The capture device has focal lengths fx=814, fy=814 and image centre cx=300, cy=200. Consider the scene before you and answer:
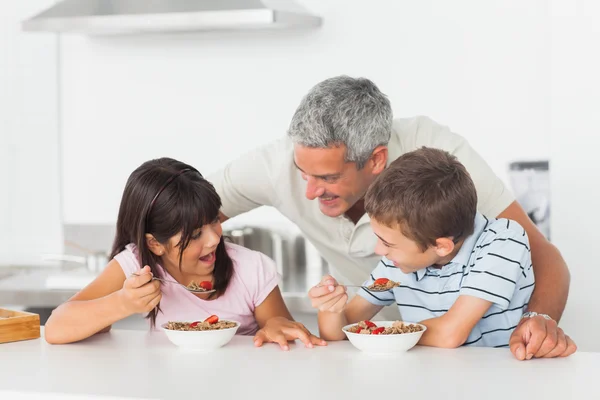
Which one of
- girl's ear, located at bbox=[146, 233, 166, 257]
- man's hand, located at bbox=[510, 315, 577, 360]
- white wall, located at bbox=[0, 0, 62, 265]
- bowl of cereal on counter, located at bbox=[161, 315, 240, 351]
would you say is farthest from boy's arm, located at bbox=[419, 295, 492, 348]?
white wall, located at bbox=[0, 0, 62, 265]

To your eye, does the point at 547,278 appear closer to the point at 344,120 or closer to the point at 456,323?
the point at 456,323

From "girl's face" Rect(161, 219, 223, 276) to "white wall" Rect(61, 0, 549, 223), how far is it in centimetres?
171

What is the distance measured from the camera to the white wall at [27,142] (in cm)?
394

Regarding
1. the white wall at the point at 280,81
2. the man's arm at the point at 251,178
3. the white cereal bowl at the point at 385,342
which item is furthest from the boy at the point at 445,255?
the white wall at the point at 280,81

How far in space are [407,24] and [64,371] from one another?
244 cm

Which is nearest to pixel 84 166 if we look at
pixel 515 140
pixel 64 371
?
pixel 515 140

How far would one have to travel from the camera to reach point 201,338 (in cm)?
164

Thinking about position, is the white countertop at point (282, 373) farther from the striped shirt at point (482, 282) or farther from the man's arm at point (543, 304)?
the striped shirt at point (482, 282)

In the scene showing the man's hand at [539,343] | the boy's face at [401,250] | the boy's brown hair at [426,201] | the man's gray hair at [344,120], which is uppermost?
the man's gray hair at [344,120]

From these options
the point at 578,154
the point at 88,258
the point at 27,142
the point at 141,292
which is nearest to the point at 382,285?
the point at 141,292

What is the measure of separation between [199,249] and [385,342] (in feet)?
1.96

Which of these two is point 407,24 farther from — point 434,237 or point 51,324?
point 51,324

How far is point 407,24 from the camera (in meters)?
3.51

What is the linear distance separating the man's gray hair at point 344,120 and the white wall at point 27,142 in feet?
7.16
